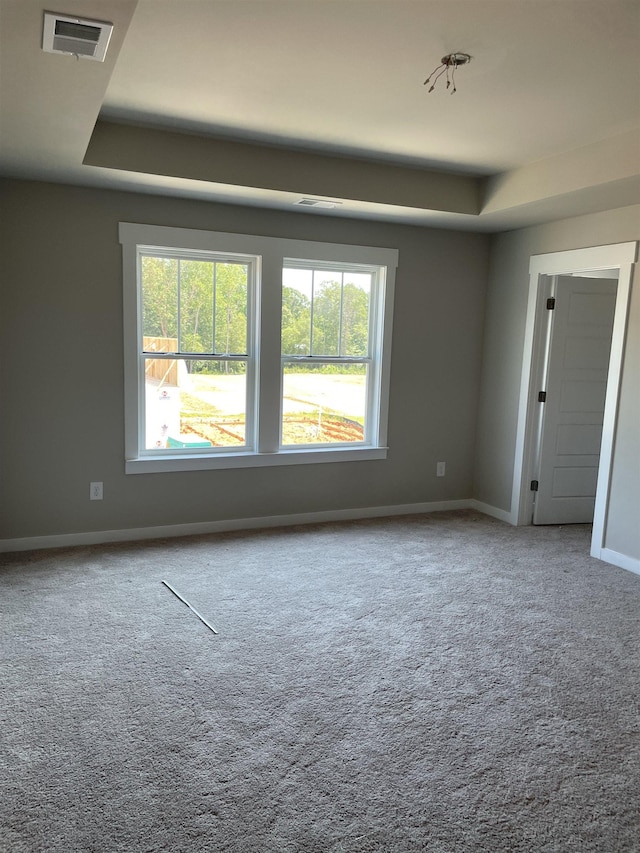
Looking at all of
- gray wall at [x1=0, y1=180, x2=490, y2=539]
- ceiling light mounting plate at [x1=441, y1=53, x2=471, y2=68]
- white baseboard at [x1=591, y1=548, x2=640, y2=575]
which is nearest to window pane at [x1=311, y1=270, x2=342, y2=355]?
gray wall at [x1=0, y1=180, x2=490, y2=539]

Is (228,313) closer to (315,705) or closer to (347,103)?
(347,103)

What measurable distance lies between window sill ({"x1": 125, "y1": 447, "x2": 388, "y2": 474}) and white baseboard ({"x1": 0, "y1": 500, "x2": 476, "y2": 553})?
16.5 inches

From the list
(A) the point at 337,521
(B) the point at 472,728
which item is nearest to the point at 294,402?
(A) the point at 337,521

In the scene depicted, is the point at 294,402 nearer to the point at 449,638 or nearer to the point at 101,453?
the point at 101,453

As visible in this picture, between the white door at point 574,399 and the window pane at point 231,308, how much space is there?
2.38m

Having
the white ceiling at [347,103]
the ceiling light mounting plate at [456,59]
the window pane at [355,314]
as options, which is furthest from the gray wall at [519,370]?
the ceiling light mounting plate at [456,59]

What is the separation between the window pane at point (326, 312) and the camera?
479cm

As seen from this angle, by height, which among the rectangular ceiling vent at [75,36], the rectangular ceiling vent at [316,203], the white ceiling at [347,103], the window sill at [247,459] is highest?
the white ceiling at [347,103]

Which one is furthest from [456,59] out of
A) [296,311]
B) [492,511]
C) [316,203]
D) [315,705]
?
[492,511]

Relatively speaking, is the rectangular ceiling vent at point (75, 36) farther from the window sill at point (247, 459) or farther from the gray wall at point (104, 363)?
the window sill at point (247, 459)

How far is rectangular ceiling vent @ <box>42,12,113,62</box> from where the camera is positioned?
5.87 feet

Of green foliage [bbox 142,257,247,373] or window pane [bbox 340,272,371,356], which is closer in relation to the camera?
green foliage [bbox 142,257,247,373]

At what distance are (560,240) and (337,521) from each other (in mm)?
2726

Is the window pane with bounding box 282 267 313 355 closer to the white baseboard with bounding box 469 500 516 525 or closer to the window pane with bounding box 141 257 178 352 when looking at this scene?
the window pane with bounding box 141 257 178 352
